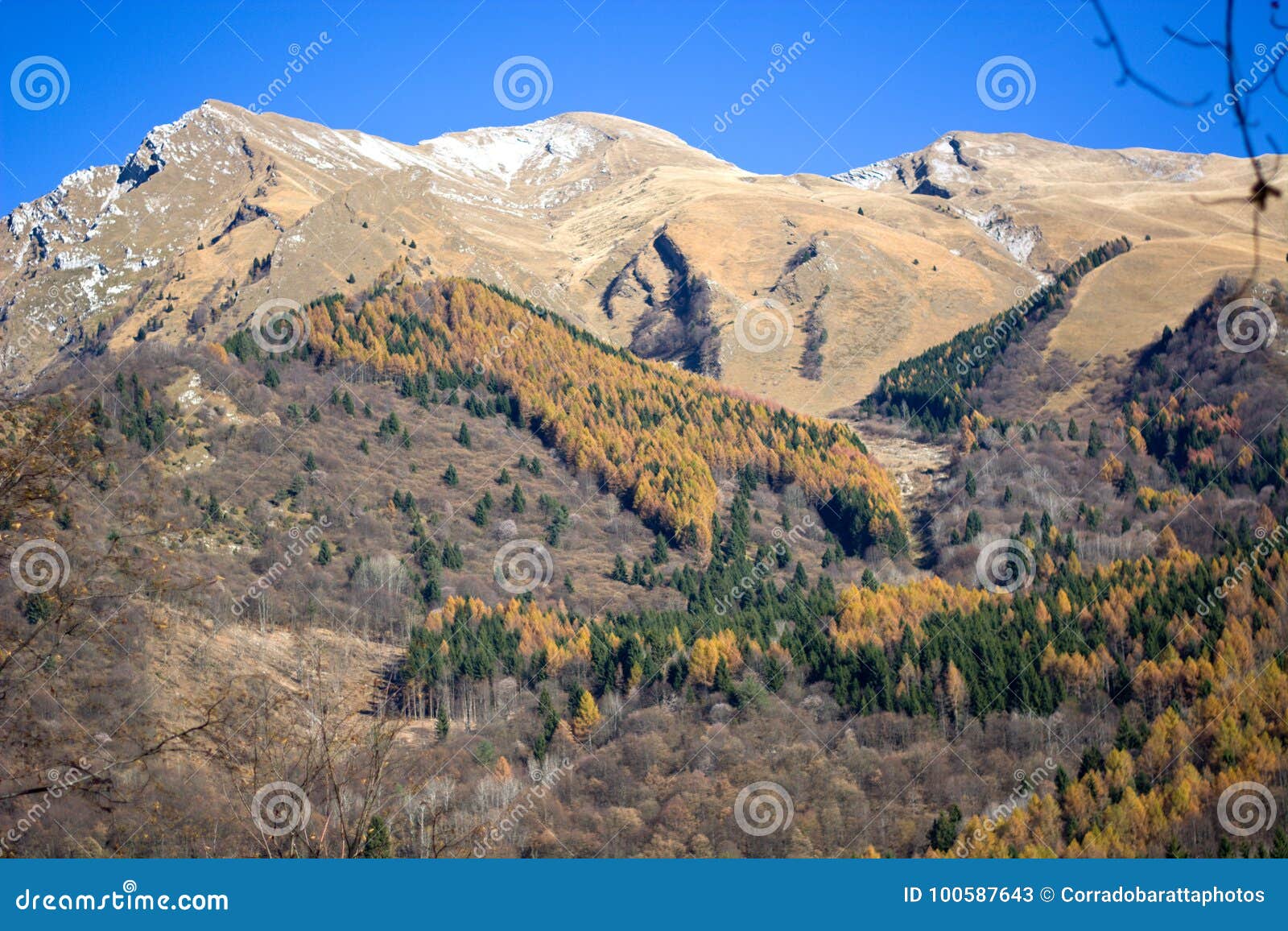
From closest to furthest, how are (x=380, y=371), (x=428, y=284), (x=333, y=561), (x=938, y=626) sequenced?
1. (x=938, y=626)
2. (x=333, y=561)
3. (x=380, y=371)
4. (x=428, y=284)

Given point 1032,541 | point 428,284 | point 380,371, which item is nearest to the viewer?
point 1032,541

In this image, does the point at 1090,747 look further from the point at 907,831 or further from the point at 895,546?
the point at 895,546

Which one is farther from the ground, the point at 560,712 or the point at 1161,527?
the point at 1161,527

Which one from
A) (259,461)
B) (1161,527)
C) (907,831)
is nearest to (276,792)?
(907,831)

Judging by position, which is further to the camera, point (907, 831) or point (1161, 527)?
point (1161, 527)

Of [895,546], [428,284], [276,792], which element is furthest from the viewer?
[428,284]

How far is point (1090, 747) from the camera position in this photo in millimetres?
90625

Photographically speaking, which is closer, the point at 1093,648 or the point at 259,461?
the point at 1093,648

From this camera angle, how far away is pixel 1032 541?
139125 millimetres

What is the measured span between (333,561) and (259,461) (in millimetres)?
20439

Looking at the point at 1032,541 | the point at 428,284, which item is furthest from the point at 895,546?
the point at 428,284

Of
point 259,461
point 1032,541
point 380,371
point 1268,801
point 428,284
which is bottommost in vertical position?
point 1268,801

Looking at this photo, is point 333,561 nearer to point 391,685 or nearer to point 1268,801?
point 391,685

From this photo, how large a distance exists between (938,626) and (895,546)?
46351 mm
